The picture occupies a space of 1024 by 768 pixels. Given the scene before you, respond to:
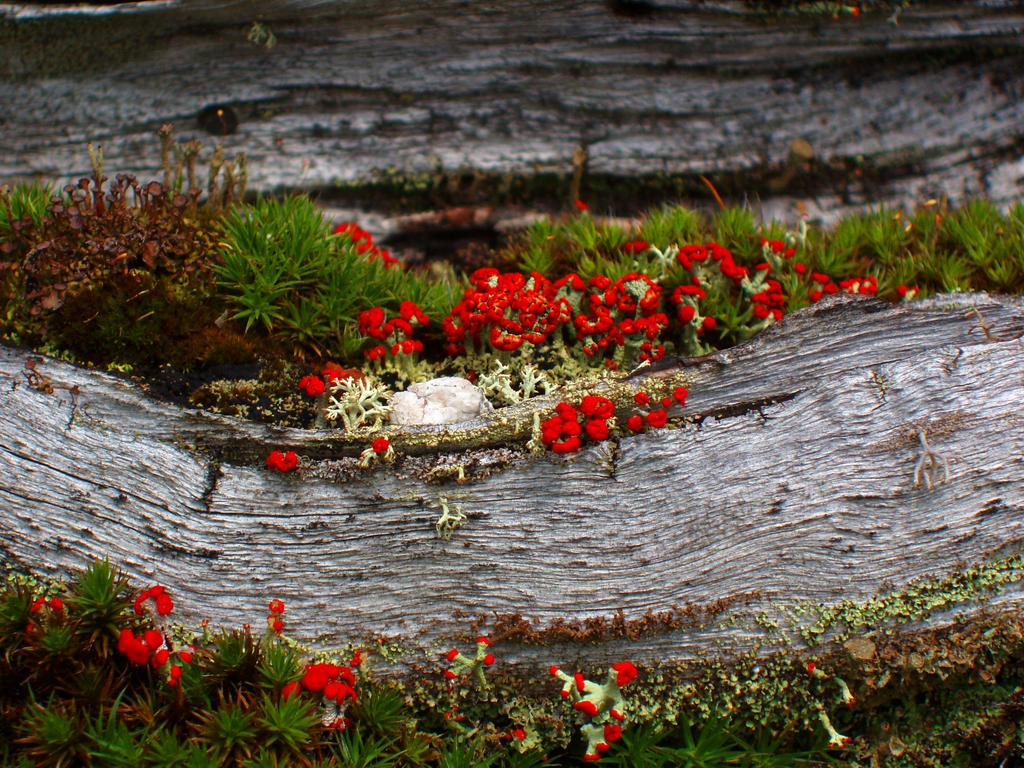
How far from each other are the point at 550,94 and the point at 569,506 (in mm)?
4646

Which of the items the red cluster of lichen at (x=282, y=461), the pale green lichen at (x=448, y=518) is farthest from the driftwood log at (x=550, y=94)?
the pale green lichen at (x=448, y=518)

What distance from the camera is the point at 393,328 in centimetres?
584

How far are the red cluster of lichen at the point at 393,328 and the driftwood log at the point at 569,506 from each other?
0.76 m

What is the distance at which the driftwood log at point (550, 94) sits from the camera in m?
7.43

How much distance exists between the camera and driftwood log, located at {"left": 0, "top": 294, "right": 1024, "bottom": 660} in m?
4.82

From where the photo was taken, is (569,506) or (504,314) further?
(504,314)

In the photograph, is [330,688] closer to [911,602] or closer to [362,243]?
[911,602]

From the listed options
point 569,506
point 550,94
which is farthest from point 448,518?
point 550,94

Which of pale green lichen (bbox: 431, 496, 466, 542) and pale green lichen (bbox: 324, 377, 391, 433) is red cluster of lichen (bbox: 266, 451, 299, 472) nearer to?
pale green lichen (bbox: 324, 377, 391, 433)

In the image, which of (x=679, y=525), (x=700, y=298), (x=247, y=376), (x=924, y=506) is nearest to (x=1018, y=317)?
(x=924, y=506)

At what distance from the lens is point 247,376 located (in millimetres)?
5605

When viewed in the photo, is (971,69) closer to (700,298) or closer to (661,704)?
(700,298)

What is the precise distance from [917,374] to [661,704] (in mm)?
2657

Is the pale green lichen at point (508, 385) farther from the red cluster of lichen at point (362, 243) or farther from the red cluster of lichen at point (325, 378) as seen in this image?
the red cluster of lichen at point (362, 243)
